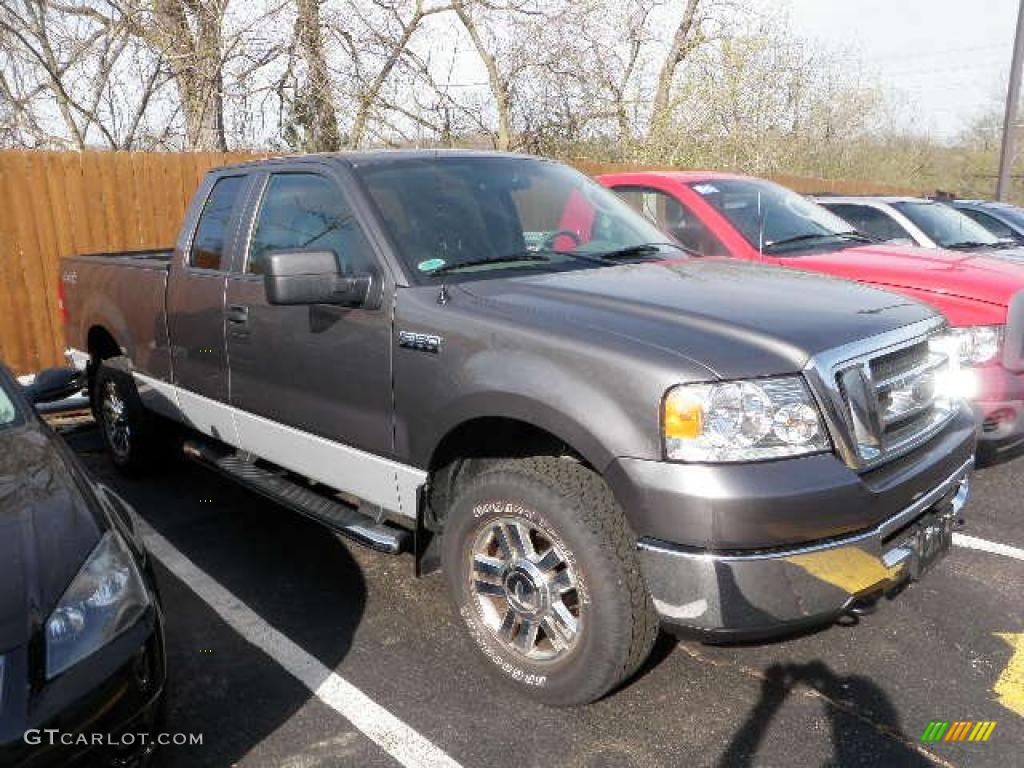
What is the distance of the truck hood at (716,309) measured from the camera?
250 centimetres

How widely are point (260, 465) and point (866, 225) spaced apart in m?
6.30

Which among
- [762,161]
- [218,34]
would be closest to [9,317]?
[218,34]

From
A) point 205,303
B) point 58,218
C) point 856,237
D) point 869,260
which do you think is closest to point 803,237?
point 856,237

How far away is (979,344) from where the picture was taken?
15.2 ft

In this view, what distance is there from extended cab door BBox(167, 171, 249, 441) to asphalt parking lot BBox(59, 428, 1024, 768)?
882 millimetres

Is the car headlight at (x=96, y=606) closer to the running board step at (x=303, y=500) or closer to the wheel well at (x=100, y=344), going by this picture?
the running board step at (x=303, y=500)

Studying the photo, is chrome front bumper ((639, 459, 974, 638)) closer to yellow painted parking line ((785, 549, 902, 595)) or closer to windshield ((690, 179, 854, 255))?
yellow painted parking line ((785, 549, 902, 595))

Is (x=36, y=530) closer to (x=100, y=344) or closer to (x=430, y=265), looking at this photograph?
(x=430, y=265)

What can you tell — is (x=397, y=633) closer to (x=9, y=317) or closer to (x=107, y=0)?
(x=9, y=317)

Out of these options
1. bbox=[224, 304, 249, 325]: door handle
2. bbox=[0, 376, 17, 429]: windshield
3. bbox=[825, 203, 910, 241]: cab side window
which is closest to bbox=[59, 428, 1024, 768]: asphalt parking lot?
bbox=[0, 376, 17, 429]: windshield

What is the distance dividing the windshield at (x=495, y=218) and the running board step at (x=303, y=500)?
1.04 meters

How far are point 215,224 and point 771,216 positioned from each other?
3.80 m

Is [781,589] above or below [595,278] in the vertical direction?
below

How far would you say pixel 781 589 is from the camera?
2367 millimetres
